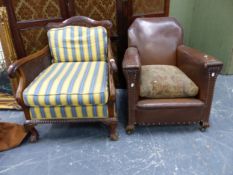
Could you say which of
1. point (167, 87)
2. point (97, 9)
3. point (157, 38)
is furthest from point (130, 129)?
point (97, 9)

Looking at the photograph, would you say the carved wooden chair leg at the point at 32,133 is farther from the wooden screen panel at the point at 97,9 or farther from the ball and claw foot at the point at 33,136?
the wooden screen panel at the point at 97,9

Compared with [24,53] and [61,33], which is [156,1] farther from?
[24,53]

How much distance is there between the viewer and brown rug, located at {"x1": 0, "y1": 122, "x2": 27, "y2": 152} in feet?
5.45

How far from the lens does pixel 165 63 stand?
6.66 feet

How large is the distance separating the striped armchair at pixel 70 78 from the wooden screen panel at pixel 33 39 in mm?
192

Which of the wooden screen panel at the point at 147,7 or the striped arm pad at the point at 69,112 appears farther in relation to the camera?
the wooden screen panel at the point at 147,7

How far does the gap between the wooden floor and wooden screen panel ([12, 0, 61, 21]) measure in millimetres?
790

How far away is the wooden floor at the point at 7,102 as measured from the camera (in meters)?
2.12

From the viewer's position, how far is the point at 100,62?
1.96 m

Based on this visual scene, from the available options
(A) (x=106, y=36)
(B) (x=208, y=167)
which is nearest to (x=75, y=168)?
(B) (x=208, y=167)

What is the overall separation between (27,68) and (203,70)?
4.48 ft

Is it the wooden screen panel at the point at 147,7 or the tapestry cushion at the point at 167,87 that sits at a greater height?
the wooden screen panel at the point at 147,7

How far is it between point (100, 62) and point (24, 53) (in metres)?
0.83

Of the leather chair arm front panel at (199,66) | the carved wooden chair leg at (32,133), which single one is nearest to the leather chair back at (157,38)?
the leather chair arm front panel at (199,66)
